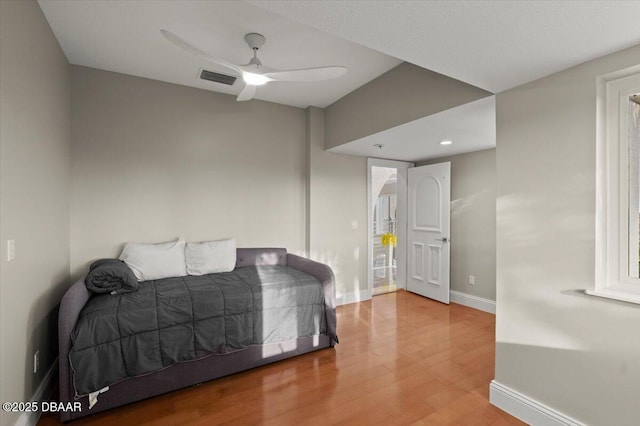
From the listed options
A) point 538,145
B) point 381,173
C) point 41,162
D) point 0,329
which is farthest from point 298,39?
point 381,173

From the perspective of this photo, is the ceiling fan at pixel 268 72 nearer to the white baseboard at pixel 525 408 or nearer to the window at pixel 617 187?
the window at pixel 617 187

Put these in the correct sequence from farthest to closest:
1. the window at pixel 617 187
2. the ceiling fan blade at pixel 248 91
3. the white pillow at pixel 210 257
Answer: the white pillow at pixel 210 257 → the ceiling fan blade at pixel 248 91 → the window at pixel 617 187

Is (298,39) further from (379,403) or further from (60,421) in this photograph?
(60,421)

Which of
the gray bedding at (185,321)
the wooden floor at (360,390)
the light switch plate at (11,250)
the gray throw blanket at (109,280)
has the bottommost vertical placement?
the wooden floor at (360,390)

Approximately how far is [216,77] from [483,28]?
2.67 m

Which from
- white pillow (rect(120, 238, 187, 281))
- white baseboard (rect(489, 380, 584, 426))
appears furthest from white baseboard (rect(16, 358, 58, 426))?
white baseboard (rect(489, 380, 584, 426))

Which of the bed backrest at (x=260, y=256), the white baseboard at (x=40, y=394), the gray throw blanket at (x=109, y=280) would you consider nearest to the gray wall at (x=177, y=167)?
the bed backrest at (x=260, y=256)

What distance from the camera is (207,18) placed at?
7.36 feet

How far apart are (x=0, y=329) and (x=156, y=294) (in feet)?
3.29

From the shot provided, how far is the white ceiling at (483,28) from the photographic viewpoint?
1.30m

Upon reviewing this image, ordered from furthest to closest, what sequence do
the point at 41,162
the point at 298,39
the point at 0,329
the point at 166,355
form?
1. the point at 298,39
2. the point at 166,355
3. the point at 41,162
4. the point at 0,329

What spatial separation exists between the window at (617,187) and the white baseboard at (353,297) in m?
3.05

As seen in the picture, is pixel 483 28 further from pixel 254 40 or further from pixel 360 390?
pixel 360 390

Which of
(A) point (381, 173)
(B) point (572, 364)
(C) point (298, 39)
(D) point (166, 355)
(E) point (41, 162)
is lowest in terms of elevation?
(D) point (166, 355)
